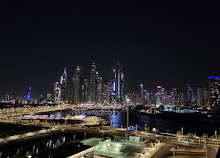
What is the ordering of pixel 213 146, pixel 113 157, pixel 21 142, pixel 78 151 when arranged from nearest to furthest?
pixel 78 151, pixel 113 157, pixel 213 146, pixel 21 142

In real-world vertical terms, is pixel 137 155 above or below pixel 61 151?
below

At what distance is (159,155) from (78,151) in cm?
926

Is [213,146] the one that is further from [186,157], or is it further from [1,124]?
[1,124]

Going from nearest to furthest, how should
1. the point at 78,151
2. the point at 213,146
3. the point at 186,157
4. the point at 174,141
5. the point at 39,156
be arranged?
the point at 39,156
the point at 78,151
the point at 186,157
the point at 213,146
the point at 174,141

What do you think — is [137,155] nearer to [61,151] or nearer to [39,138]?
[61,151]

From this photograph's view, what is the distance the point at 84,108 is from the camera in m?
160

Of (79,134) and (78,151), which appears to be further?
(79,134)

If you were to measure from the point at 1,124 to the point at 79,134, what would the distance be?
37.3 m

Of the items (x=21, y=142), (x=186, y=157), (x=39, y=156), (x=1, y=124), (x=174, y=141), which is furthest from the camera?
(x=1, y=124)

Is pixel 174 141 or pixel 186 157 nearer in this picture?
pixel 186 157

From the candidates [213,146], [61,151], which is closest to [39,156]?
[61,151]

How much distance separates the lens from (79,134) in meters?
35.8

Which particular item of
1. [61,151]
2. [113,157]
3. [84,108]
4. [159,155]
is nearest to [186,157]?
[159,155]

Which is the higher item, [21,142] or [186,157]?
[186,157]
